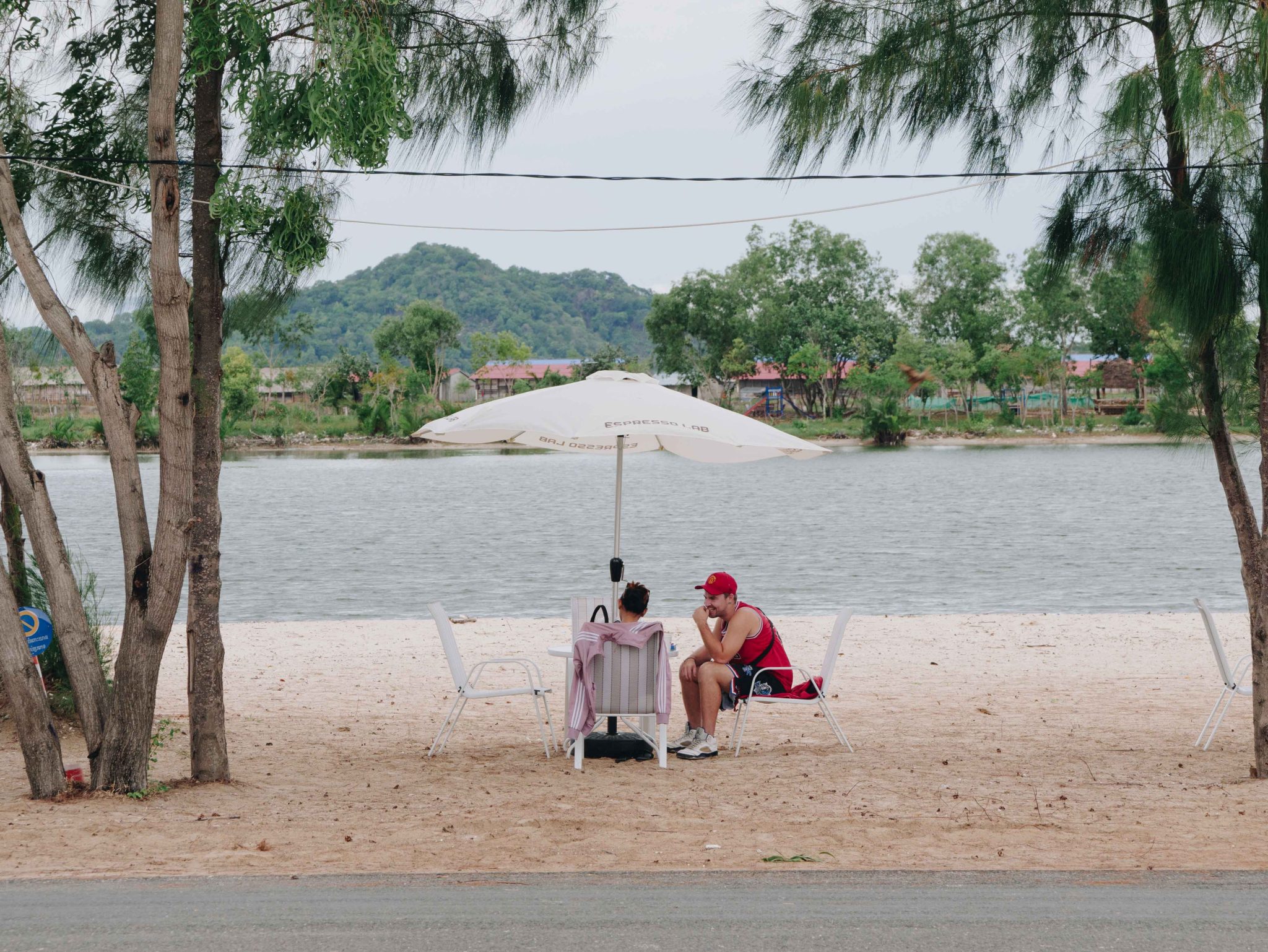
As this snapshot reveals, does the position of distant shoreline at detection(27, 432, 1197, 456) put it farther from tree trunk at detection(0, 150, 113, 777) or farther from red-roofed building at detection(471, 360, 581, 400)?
tree trunk at detection(0, 150, 113, 777)

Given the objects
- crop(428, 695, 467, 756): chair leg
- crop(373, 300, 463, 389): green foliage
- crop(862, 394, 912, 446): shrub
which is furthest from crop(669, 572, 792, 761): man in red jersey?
crop(373, 300, 463, 389): green foliage

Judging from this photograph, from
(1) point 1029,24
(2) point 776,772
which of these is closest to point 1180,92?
(1) point 1029,24

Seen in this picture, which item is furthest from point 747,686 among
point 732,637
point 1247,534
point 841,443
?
point 841,443

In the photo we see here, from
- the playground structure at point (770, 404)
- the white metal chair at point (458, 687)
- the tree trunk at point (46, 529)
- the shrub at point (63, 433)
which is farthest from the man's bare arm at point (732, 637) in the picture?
the playground structure at point (770, 404)

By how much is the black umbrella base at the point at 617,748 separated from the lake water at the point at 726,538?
384 centimetres

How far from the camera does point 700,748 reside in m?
6.79

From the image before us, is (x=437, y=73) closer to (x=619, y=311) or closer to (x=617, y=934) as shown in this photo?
(x=617, y=934)

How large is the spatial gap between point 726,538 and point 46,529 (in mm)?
25990

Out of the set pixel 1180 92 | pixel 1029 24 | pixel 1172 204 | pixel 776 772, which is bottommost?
pixel 776 772

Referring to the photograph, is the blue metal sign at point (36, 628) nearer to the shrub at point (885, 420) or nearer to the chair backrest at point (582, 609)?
the chair backrest at point (582, 609)

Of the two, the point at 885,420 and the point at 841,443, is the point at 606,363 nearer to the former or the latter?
the point at 841,443

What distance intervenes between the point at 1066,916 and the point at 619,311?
575 ft

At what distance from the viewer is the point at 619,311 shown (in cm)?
17750

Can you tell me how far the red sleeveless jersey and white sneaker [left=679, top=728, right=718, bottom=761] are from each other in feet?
1.28
